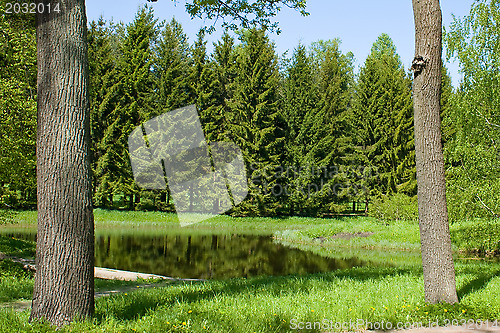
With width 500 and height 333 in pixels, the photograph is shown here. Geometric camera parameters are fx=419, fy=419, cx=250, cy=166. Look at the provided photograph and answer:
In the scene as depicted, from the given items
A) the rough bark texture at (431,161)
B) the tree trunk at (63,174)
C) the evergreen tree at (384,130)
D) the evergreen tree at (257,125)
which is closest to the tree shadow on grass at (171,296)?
the tree trunk at (63,174)

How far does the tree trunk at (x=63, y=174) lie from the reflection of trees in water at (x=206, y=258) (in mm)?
8743

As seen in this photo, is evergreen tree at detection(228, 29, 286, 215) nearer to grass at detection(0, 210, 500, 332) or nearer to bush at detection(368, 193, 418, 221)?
bush at detection(368, 193, 418, 221)

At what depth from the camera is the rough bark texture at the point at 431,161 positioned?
5.56 metres

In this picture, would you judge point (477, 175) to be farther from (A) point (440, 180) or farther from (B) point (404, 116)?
(B) point (404, 116)

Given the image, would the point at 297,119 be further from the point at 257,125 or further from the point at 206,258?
the point at 206,258

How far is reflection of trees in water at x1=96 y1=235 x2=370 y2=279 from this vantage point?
14086 millimetres

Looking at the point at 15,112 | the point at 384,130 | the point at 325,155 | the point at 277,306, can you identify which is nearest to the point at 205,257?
the point at 15,112

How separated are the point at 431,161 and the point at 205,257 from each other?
1261 cm

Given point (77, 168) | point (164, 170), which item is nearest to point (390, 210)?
point (164, 170)

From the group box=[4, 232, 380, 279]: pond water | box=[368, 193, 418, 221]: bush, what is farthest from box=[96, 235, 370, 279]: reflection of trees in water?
box=[368, 193, 418, 221]: bush

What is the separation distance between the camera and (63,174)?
4434 millimetres

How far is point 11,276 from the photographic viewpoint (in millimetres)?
9352

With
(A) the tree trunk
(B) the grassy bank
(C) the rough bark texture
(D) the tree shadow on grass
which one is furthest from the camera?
(C) the rough bark texture

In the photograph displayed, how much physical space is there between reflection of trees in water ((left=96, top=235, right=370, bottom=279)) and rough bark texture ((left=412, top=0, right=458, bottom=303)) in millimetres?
8195
